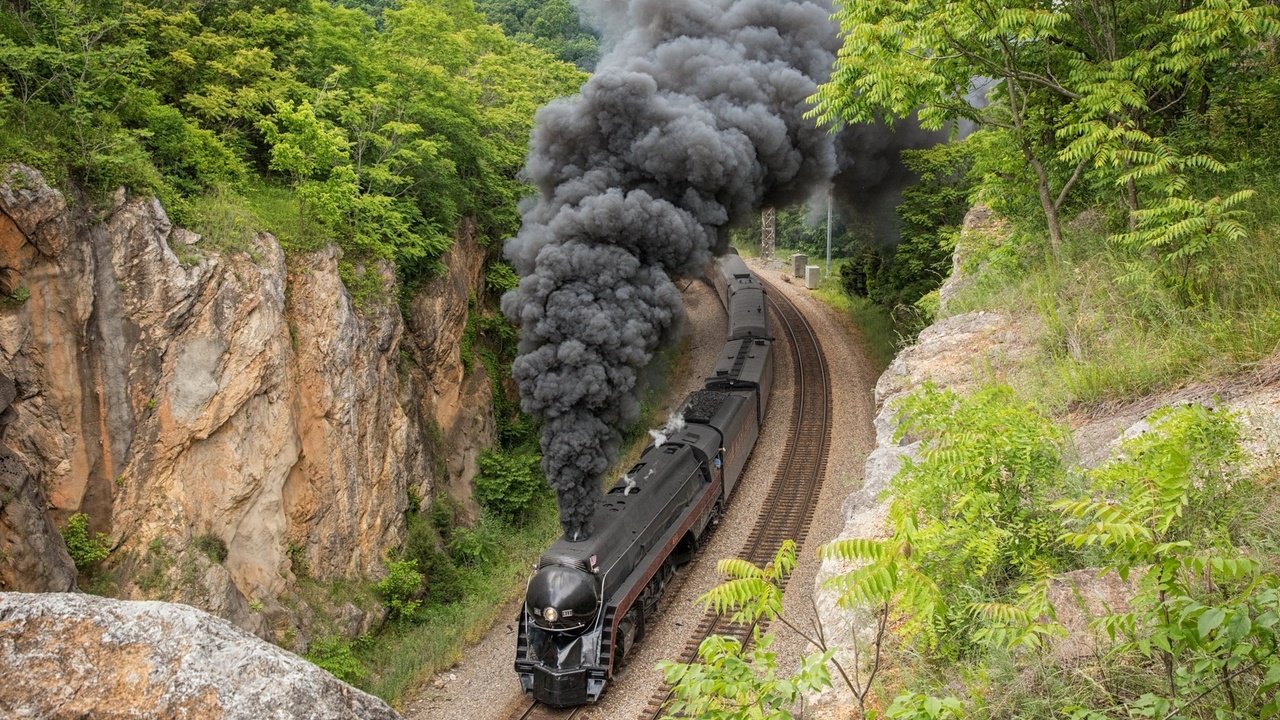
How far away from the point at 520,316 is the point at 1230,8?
9.61 m

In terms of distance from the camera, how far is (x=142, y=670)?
3.38 metres

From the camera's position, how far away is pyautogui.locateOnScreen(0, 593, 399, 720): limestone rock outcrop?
325 centimetres

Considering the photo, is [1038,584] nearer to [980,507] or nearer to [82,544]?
[980,507]

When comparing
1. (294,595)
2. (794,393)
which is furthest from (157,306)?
(794,393)

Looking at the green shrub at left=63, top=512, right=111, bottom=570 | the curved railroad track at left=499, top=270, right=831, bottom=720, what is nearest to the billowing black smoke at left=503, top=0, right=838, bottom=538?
the curved railroad track at left=499, top=270, right=831, bottom=720

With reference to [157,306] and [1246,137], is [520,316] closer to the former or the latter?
[157,306]

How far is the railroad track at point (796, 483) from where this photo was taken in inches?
544

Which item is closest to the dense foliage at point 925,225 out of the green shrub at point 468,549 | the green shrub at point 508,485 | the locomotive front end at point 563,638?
the green shrub at point 508,485

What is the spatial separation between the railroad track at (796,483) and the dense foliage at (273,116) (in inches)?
366

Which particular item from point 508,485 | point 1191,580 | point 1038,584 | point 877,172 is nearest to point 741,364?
point 508,485

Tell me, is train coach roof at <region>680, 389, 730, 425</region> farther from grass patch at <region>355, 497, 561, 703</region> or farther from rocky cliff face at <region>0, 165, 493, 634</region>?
rocky cliff face at <region>0, 165, 493, 634</region>

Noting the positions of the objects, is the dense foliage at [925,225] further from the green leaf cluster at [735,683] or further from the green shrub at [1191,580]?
the green leaf cluster at [735,683]

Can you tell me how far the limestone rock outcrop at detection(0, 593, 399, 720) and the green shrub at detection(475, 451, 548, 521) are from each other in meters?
15.4

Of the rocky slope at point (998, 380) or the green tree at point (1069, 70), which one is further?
the green tree at point (1069, 70)
